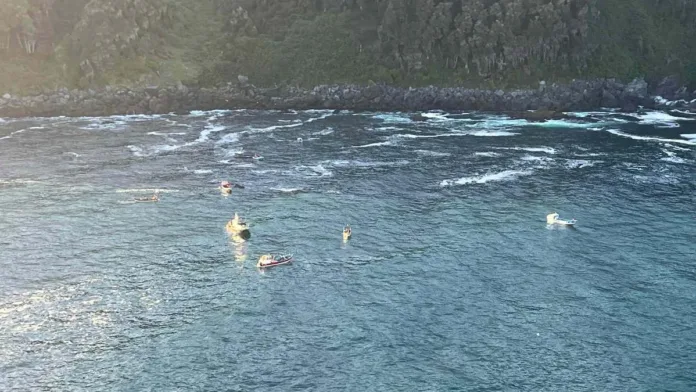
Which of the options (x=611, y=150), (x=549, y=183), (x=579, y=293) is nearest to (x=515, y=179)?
(x=549, y=183)

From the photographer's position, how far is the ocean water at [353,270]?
83125 millimetres

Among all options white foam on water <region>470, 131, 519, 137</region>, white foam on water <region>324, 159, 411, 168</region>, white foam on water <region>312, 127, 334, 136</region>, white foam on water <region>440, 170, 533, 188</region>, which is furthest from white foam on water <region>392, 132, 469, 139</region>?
white foam on water <region>440, 170, 533, 188</region>

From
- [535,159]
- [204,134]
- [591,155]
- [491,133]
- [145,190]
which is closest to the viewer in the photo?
[145,190]

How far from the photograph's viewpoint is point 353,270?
108m

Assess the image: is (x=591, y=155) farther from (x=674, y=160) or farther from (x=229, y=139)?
(x=229, y=139)

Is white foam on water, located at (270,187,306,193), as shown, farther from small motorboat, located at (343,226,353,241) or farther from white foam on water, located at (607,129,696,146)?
white foam on water, located at (607,129,696,146)

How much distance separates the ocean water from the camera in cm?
8312

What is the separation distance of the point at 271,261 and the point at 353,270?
40.2ft

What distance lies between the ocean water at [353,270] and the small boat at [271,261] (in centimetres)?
157

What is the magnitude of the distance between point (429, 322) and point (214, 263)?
119ft

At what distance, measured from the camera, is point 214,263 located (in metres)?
112

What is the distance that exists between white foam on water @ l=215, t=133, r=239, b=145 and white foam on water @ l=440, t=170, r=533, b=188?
61.8 meters

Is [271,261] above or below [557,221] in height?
above

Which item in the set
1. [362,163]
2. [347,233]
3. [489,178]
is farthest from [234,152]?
[347,233]
